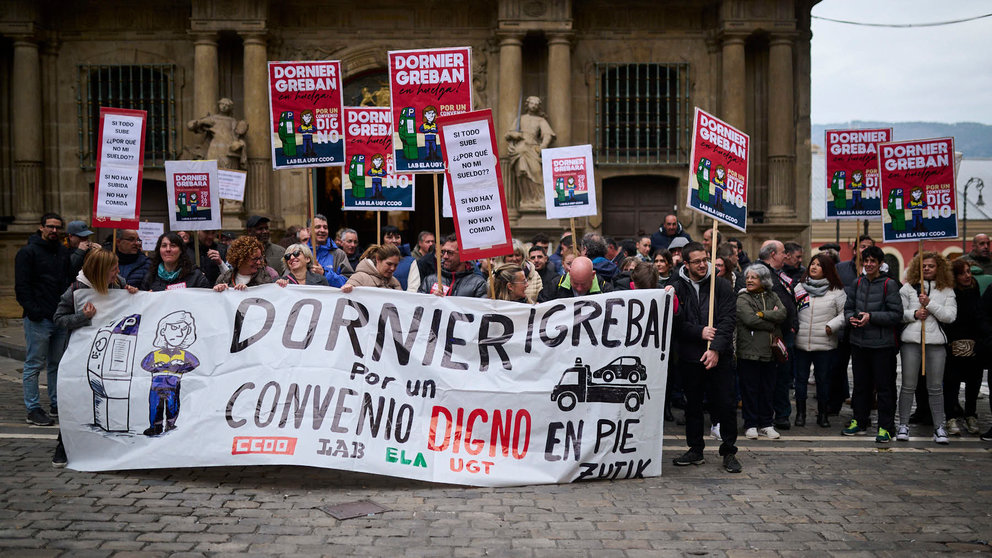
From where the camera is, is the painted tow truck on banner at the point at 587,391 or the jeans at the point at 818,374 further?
the jeans at the point at 818,374

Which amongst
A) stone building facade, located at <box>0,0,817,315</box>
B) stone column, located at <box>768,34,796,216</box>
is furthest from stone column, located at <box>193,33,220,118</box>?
stone column, located at <box>768,34,796,216</box>

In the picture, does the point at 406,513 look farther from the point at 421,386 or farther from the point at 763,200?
the point at 763,200

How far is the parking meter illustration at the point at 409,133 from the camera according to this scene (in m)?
8.94

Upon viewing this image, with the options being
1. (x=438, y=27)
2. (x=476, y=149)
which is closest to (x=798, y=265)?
(x=476, y=149)

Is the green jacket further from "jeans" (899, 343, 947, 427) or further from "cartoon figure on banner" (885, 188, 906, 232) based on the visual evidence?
"cartoon figure on banner" (885, 188, 906, 232)

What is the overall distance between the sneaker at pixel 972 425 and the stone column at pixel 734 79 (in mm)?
11254

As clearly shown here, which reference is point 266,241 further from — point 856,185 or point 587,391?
point 856,185

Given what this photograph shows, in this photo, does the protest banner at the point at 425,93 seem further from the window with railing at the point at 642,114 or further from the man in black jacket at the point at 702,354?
the window with railing at the point at 642,114

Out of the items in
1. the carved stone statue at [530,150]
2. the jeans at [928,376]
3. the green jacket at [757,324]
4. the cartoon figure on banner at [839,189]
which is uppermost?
the carved stone statue at [530,150]

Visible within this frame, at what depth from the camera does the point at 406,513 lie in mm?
6371

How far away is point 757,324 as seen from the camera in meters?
9.34

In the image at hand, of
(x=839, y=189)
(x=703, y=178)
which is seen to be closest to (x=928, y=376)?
(x=703, y=178)

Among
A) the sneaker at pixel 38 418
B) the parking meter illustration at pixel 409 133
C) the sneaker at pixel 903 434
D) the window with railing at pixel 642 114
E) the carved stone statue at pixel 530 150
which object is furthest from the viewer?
the window with railing at pixel 642 114

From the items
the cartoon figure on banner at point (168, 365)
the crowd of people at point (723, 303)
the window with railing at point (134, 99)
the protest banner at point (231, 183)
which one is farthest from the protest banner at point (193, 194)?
the window with railing at point (134, 99)
